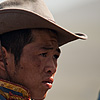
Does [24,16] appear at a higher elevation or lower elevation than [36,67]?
higher

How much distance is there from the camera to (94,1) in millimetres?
35656

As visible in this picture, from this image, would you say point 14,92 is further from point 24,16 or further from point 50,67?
point 24,16

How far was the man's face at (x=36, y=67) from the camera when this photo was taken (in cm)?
288

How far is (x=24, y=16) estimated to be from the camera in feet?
8.91

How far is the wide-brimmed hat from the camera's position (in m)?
2.70

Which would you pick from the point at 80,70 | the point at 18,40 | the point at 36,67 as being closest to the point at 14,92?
the point at 36,67

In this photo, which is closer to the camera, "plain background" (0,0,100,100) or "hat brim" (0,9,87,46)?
"hat brim" (0,9,87,46)

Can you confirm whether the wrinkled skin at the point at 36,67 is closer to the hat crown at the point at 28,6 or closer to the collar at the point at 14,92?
the collar at the point at 14,92

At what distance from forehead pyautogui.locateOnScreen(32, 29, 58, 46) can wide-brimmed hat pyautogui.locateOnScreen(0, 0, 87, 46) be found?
0.08 m

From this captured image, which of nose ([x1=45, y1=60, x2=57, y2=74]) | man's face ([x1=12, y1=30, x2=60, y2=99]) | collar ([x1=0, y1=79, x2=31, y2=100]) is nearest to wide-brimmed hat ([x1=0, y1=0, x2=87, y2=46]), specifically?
man's face ([x1=12, y1=30, x2=60, y2=99])

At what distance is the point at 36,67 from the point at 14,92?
0.32m

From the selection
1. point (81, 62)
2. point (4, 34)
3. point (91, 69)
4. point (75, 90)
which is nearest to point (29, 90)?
point (4, 34)

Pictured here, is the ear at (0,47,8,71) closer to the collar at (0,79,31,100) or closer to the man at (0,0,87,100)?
the man at (0,0,87,100)

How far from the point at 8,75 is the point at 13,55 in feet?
0.66
